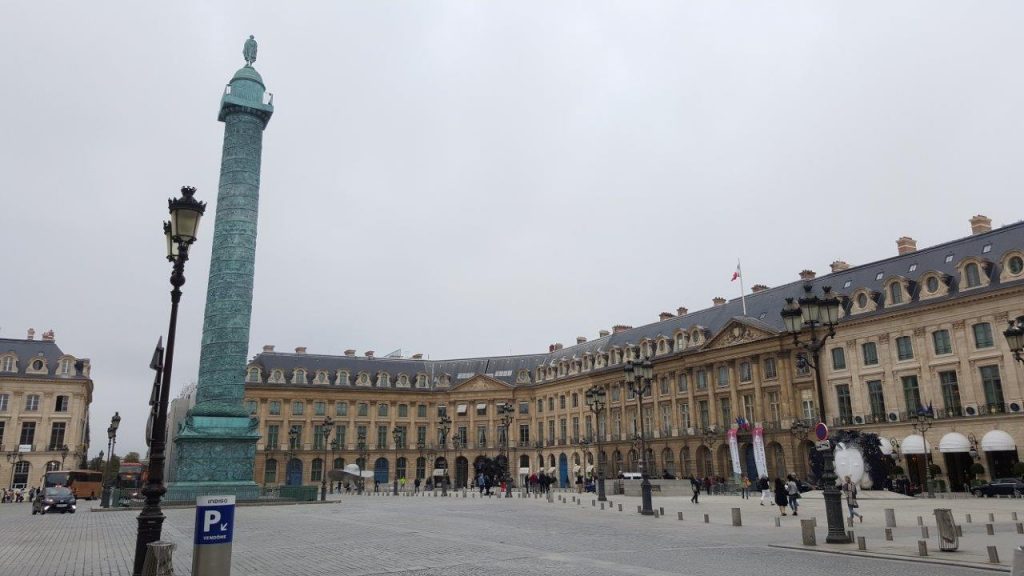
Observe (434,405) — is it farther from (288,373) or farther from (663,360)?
(663,360)

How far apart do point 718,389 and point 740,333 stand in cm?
536

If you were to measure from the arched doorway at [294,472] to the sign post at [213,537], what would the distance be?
7474 centimetres

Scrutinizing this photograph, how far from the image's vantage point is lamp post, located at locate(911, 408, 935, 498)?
40.9 meters

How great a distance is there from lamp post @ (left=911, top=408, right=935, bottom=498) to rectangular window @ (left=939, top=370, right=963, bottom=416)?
109 centimetres

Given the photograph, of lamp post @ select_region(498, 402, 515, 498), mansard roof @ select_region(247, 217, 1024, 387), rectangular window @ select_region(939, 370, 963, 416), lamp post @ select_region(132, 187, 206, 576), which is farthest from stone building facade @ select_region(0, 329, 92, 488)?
rectangular window @ select_region(939, 370, 963, 416)

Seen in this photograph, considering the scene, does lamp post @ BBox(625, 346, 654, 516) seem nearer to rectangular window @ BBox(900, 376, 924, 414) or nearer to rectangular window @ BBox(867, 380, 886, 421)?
rectangular window @ BBox(900, 376, 924, 414)

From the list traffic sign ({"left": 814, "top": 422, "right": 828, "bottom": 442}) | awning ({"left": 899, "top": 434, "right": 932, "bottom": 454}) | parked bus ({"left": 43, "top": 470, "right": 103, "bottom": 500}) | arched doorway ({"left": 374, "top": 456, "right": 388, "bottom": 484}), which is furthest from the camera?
arched doorway ({"left": 374, "top": 456, "right": 388, "bottom": 484})

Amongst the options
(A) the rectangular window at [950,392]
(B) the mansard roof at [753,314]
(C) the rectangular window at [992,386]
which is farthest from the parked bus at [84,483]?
(C) the rectangular window at [992,386]

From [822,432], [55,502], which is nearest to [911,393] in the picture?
[822,432]

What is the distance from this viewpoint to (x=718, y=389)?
61.9m

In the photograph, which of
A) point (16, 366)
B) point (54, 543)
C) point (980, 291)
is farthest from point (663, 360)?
point (16, 366)

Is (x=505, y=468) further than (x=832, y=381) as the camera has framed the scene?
Yes

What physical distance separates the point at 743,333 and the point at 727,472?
1148 centimetres

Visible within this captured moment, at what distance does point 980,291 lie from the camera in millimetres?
44688
